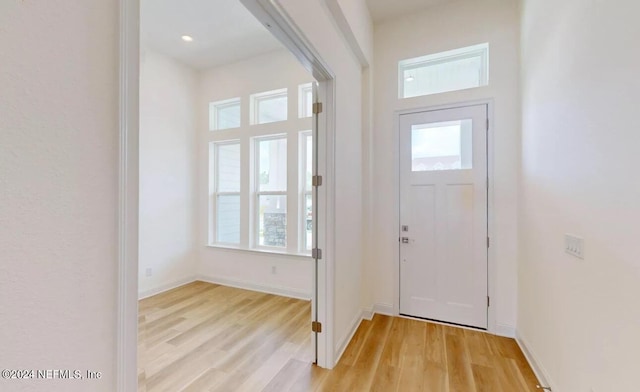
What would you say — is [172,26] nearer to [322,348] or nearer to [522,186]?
[322,348]

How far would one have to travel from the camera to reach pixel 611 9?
127cm

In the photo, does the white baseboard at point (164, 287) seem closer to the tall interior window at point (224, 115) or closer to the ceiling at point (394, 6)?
the tall interior window at point (224, 115)

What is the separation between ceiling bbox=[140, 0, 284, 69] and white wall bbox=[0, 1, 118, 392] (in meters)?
2.91

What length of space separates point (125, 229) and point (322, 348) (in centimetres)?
192

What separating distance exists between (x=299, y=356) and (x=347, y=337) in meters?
0.49

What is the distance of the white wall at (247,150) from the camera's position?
372cm

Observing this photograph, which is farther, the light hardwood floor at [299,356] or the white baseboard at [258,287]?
the white baseboard at [258,287]

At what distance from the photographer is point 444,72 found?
118 inches

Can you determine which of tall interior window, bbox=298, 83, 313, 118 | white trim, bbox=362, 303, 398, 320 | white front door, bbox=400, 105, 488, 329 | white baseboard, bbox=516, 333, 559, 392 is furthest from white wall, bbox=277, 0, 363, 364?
white baseboard, bbox=516, 333, 559, 392

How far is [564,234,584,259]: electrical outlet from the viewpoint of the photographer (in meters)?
1.51

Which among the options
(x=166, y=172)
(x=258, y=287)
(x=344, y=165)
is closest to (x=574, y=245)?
(x=344, y=165)

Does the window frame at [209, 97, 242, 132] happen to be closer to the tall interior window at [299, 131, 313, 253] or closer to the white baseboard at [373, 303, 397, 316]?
the tall interior window at [299, 131, 313, 253]

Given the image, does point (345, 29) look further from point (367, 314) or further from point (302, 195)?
point (367, 314)

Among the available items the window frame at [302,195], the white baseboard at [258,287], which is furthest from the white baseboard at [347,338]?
the window frame at [302,195]
